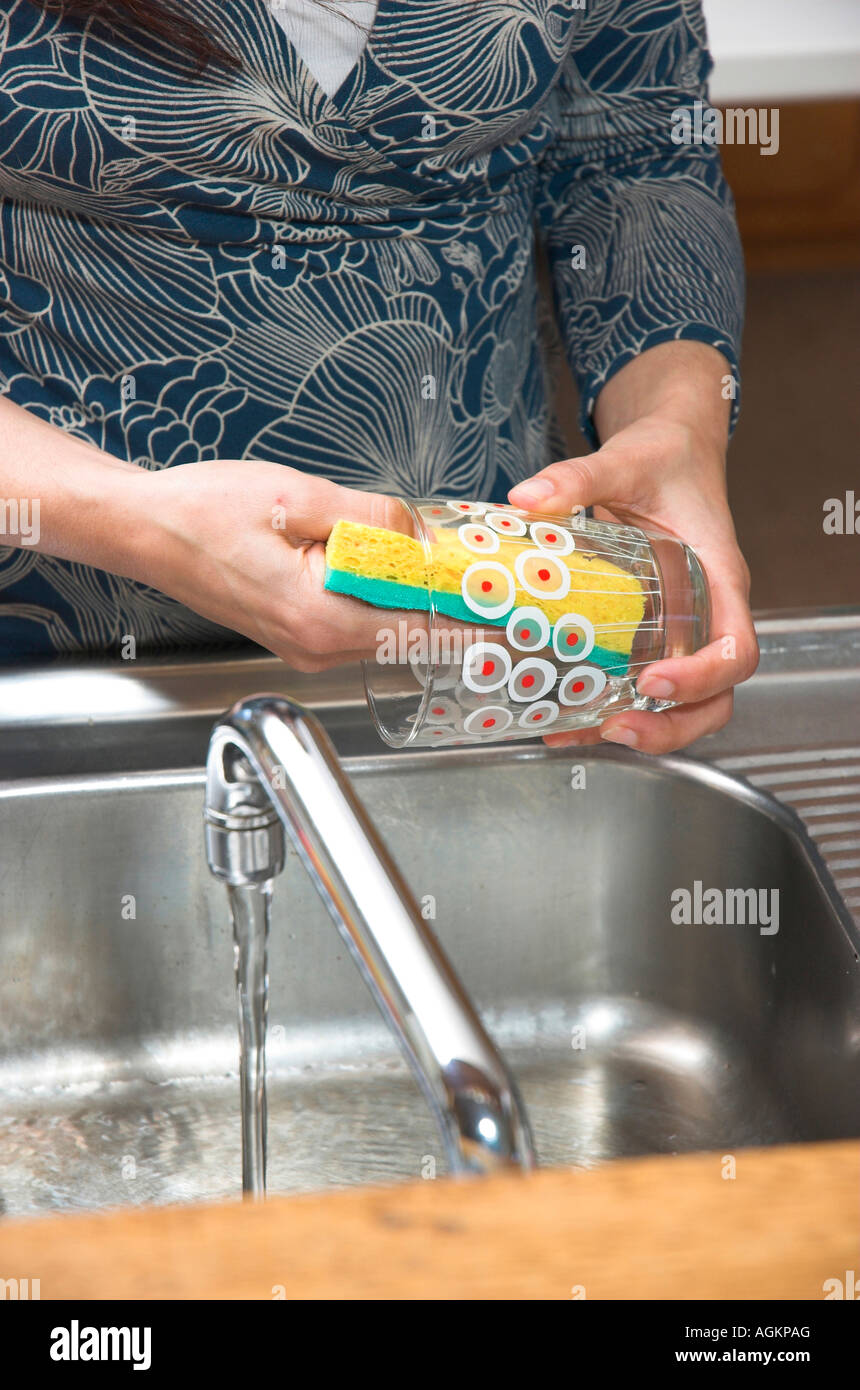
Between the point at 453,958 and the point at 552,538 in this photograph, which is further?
the point at 453,958

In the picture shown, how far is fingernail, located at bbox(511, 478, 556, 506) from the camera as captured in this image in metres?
0.52

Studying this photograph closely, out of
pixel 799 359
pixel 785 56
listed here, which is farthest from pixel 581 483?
pixel 799 359

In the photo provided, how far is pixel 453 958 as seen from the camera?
0.68 m

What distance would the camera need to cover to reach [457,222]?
696 mm

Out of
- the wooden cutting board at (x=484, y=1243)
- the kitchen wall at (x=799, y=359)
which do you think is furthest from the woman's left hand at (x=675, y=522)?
the kitchen wall at (x=799, y=359)

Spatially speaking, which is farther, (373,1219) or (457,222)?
(457,222)

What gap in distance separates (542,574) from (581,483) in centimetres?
9

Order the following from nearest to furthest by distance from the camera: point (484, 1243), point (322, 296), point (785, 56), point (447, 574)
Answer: point (484, 1243)
point (447, 574)
point (322, 296)
point (785, 56)

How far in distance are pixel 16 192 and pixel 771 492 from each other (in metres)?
1.95

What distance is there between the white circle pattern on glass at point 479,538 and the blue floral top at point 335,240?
249 mm

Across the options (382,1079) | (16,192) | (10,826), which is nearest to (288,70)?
(16,192)

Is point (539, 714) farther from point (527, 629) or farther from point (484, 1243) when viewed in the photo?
point (484, 1243)

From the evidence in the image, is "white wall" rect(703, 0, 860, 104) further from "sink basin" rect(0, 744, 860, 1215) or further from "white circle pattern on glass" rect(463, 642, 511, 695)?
"white circle pattern on glass" rect(463, 642, 511, 695)

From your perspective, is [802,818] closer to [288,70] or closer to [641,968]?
[641,968]
